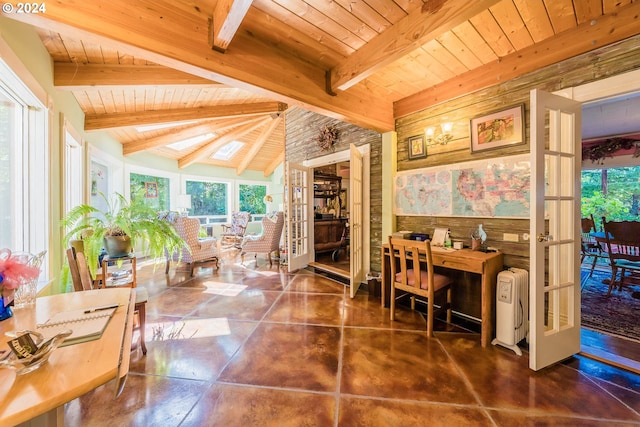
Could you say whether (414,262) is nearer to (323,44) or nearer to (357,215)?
(357,215)

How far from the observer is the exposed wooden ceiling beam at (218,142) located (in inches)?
228

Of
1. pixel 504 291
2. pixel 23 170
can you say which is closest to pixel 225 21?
pixel 23 170

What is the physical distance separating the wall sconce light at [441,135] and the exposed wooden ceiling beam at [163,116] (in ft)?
9.81

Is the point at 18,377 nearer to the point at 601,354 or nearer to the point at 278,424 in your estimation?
the point at 278,424

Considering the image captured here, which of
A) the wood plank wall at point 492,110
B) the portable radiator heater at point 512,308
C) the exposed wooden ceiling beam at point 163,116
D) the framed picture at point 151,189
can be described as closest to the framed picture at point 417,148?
the wood plank wall at point 492,110

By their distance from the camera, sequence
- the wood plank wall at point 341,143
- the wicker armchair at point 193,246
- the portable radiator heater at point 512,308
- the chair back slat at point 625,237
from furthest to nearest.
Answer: the wicker armchair at point 193,246
the wood plank wall at point 341,143
the chair back slat at point 625,237
the portable radiator heater at point 512,308

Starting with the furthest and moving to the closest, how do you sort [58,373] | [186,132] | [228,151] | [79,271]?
[228,151]
[186,132]
[79,271]
[58,373]

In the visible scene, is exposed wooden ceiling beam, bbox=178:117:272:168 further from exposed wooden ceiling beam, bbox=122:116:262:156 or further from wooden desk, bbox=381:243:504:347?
wooden desk, bbox=381:243:504:347

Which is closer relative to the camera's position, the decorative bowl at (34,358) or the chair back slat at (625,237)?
the decorative bowl at (34,358)

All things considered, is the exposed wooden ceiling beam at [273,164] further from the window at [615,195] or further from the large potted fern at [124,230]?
the window at [615,195]

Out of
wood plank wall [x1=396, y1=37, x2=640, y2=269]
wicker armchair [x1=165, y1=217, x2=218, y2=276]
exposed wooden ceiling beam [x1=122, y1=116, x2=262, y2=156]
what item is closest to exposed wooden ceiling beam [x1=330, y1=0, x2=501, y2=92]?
wood plank wall [x1=396, y1=37, x2=640, y2=269]

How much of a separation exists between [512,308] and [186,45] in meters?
3.36

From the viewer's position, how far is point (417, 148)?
321 cm

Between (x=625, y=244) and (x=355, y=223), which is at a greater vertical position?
(x=355, y=223)
